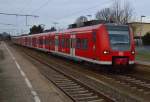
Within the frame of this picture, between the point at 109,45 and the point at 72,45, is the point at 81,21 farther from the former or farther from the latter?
the point at 109,45

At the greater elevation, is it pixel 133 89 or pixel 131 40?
pixel 131 40

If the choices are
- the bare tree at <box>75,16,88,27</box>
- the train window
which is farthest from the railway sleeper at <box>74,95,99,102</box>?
Result: the bare tree at <box>75,16,88,27</box>

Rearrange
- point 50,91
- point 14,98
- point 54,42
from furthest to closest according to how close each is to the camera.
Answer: point 54,42 → point 50,91 → point 14,98

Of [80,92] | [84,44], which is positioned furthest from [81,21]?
[80,92]

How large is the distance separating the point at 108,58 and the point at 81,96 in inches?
276

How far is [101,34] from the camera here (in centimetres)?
2036

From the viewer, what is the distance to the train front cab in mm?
20078

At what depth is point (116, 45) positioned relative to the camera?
20422 mm

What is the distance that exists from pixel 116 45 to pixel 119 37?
57cm

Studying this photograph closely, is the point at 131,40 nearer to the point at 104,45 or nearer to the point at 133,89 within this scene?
the point at 104,45

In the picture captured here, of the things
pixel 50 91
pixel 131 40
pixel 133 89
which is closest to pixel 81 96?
pixel 50 91

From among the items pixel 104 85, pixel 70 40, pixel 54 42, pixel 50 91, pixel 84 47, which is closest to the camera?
pixel 50 91

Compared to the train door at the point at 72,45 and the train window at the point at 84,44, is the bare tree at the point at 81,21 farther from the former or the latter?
the train window at the point at 84,44

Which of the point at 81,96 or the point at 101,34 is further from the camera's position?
the point at 101,34
